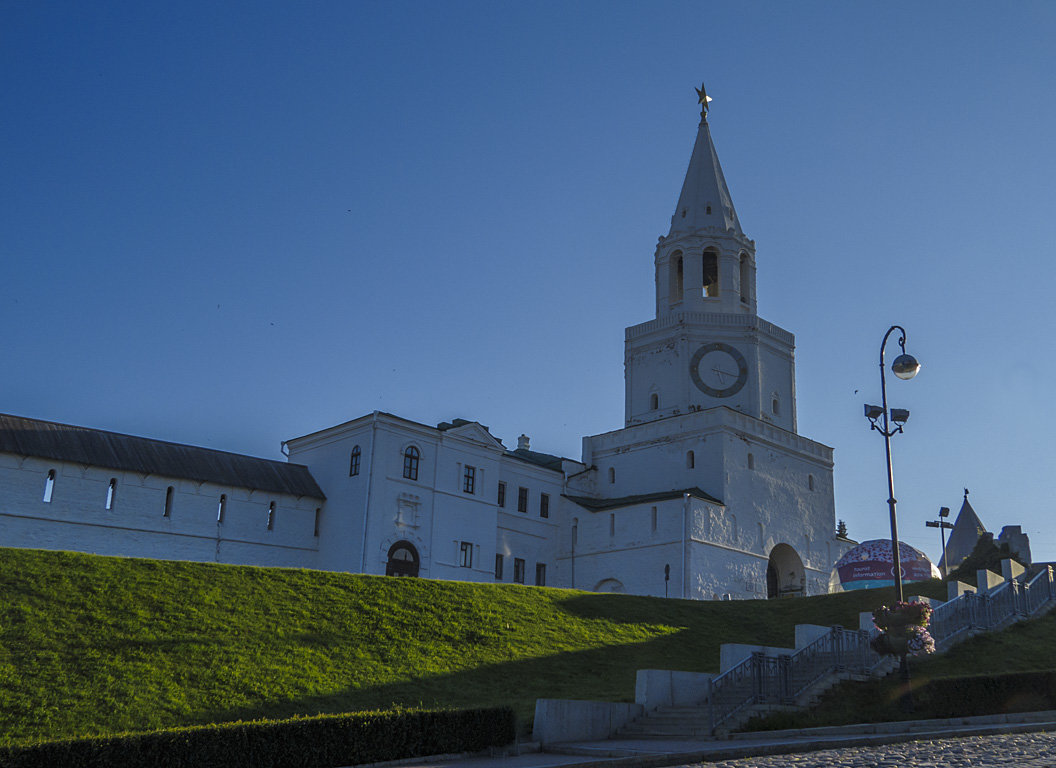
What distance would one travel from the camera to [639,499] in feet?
178


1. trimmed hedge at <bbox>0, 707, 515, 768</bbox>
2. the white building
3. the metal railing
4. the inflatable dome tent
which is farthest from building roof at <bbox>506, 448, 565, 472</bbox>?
trimmed hedge at <bbox>0, 707, 515, 768</bbox>

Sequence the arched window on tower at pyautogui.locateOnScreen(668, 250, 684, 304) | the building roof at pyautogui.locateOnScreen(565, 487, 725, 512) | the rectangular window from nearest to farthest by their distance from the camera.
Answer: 1. the building roof at pyautogui.locateOnScreen(565, 487, 725, 512)
2. the rectangular window
3. the arched window on tower at pyautogui.locateOnScreen(668, 250, 684, 304)

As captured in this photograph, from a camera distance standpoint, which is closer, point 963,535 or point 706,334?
point 706,334

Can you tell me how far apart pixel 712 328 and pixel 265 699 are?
42.1 m

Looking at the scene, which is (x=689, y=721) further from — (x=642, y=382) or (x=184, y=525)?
(x=642, y=382)

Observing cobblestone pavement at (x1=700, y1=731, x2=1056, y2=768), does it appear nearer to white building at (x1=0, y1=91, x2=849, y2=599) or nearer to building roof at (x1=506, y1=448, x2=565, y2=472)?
white building at (x1=0, y1=91, x2=849, y2=599)

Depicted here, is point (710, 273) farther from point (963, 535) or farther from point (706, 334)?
point (963, 535)

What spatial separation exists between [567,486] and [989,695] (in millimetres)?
39261

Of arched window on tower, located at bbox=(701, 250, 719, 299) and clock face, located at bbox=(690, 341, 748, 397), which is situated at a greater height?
arched window on tower, located at bbox=(701, 250, 719, 299)

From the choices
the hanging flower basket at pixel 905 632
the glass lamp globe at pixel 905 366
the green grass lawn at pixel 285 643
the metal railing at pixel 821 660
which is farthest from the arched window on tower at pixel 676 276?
the hanging flower basket at pixel 905 632

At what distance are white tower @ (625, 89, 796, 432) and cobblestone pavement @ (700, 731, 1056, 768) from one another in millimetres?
40810

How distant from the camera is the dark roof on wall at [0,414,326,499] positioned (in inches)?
1628

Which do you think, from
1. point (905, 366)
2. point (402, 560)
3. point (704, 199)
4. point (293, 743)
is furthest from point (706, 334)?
point (293, 743)

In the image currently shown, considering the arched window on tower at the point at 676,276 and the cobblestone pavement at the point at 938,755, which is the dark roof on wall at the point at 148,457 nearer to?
the arched window on tower at the point at 676,276
